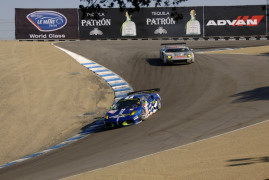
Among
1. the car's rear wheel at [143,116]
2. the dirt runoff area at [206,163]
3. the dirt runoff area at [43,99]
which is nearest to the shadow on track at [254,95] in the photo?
the car's rear wheel at [143,116]

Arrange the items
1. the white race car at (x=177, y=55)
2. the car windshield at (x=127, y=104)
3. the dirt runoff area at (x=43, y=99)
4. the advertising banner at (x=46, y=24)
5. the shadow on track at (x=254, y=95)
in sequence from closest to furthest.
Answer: the dirt runoff area at (x=43, y=99)
the car windshield at (x=127, y=104)
the shadow on track at (x=254, y=95)
the white race car at (x=177, y=55)
the advertising banner at (x=46, y=24)

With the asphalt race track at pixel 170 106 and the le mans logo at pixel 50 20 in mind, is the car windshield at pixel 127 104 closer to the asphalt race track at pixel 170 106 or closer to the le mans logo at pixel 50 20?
the asphalt race track at pixel 170 106

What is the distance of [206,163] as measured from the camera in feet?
27.0

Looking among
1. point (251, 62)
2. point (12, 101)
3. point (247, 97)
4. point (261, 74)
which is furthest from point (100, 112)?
point (251, 62)

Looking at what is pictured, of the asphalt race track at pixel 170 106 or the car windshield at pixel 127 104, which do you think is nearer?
the asphalt race track at pixel 170 106

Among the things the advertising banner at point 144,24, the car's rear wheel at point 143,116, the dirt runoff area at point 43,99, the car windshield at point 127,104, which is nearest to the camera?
the car's rear wheel at point 143,116

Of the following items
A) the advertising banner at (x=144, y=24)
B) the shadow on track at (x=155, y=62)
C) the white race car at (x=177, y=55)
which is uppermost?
the advertising banner at (x=144, y=24)

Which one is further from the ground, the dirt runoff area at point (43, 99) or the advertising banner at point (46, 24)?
the advertising banner at point (46, 24)

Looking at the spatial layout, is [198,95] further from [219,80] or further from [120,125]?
[120,125]

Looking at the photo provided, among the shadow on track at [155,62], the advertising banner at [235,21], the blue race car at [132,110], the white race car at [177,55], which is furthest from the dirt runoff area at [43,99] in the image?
the advertising banner at [235,21]

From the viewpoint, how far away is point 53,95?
21.0 m

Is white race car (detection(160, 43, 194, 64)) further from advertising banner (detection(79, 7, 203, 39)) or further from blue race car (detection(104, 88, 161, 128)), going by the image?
advertising banner (detection(79, 7, 203, 39))

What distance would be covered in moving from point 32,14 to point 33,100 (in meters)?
17.7

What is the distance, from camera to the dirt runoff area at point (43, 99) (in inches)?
609
